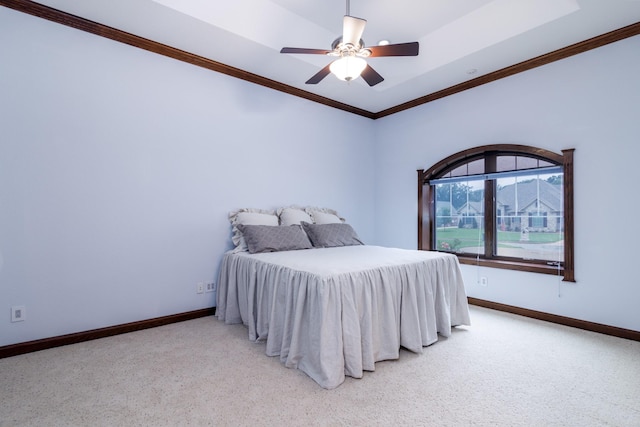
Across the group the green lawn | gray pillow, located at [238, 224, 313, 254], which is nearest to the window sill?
the green lawn

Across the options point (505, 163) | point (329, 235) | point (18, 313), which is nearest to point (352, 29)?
point (329, 235)

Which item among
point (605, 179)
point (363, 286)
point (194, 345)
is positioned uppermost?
point (605, 179)

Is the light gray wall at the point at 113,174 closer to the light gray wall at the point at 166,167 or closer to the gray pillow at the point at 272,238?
the light gray wall at the point at 166,167

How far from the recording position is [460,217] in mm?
4082

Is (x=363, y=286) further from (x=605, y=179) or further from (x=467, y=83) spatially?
(x=467, y=83)

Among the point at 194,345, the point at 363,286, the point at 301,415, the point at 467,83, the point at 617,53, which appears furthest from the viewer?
the point at 467,83

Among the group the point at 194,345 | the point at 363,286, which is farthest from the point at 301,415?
the point at 194,345

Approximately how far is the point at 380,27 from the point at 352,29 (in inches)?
52.0

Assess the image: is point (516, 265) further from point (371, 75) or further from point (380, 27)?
point (380, 27)

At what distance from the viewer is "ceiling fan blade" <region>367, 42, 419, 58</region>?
2.21 metres

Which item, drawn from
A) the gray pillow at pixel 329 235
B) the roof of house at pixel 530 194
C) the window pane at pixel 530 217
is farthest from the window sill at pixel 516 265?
the gray pillow at pixel 329 235

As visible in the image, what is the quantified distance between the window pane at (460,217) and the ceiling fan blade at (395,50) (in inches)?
87.9

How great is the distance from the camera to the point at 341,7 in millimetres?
2871

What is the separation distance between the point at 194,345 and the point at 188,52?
9.45ft
